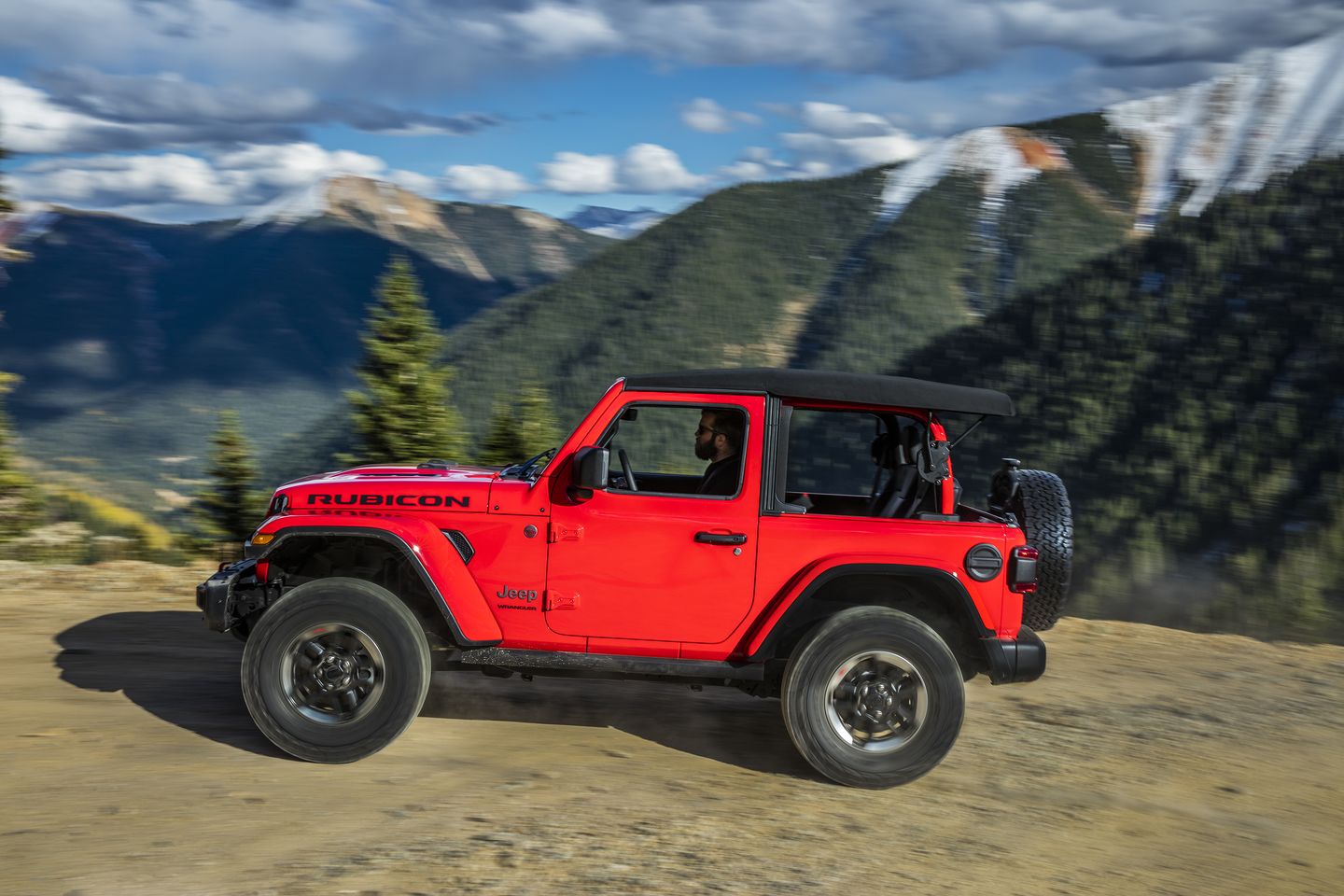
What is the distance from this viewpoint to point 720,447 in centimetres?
514

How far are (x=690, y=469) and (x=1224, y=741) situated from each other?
3.24m

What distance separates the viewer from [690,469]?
6309 millimetres

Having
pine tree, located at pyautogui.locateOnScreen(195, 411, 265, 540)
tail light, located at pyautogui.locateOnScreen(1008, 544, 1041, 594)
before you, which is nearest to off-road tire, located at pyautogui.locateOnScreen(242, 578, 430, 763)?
tail light, located at pyautogui.locateOnScreen(1008, 544, 1041, 594)

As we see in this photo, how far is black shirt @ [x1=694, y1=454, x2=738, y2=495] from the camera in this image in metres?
4.98

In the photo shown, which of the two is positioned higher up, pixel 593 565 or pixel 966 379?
pixel 966 379

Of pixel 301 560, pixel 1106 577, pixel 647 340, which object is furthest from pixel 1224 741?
pixel 647 340

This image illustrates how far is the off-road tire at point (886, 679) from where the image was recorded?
4730 mm

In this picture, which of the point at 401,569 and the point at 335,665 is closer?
the point at 335,665

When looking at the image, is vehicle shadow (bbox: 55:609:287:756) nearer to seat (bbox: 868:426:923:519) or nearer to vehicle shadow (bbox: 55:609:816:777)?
vehicle shadow (bbox: 55:609:816:777)

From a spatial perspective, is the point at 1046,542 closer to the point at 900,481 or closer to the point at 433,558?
the point at 900,481

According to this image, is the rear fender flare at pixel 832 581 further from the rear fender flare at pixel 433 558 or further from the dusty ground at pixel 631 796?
the rear fender flare at pixel 433 558

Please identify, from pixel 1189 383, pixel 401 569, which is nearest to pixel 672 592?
pixel 401 569

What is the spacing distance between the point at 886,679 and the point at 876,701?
10 cm

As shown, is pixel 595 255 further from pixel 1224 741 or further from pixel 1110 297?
pixel 1224 741
